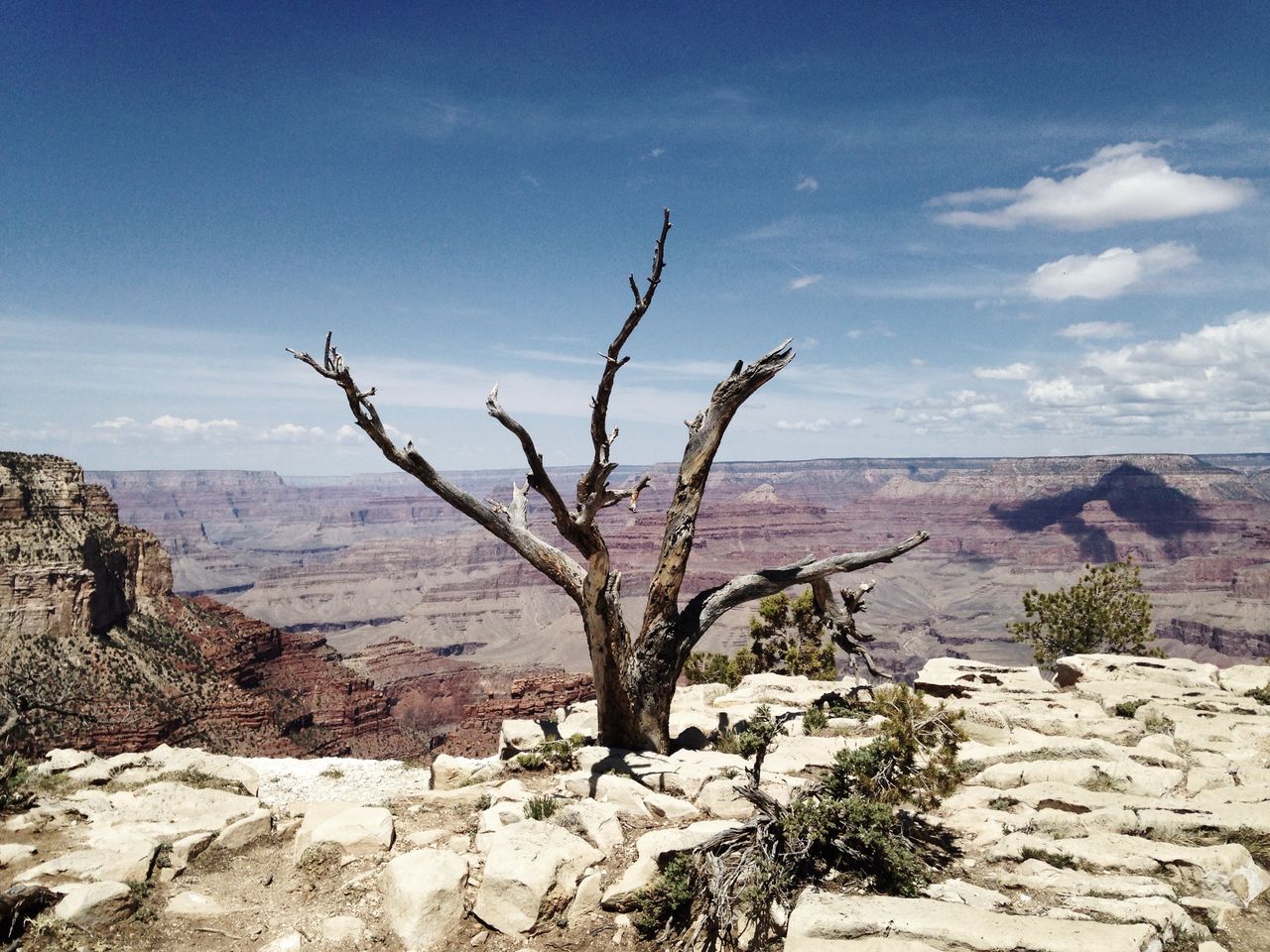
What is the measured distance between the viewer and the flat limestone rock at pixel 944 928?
548cm

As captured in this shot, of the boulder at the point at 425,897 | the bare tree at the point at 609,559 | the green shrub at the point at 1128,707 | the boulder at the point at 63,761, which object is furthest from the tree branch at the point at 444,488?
the green shrub at the point at 1128,707

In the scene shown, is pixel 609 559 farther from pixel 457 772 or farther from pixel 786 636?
pixel 786 636

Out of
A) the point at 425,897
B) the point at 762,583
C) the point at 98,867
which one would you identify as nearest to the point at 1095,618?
the point at 762,583

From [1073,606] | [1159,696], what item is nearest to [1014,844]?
[1159,696]

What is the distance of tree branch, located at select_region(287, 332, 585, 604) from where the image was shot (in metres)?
9.99

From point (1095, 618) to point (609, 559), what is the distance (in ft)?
96.9

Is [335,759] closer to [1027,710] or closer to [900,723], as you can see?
[900,723]

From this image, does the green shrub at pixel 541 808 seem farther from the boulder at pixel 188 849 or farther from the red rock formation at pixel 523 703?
the red rock formation at pixel 523 703

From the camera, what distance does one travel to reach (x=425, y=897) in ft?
24.5

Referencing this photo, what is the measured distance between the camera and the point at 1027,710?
15078mm

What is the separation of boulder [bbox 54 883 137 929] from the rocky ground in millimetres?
19

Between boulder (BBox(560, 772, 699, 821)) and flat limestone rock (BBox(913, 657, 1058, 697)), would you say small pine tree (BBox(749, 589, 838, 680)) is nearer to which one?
flat limestone rock (BBox(913, 657, 1058, 697))

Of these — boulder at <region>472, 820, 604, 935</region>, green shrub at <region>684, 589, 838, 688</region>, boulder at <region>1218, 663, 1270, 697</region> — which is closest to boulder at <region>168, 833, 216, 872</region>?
boulder at <region>472, 820, 604, 935</region>

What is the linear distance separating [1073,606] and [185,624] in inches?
3128
